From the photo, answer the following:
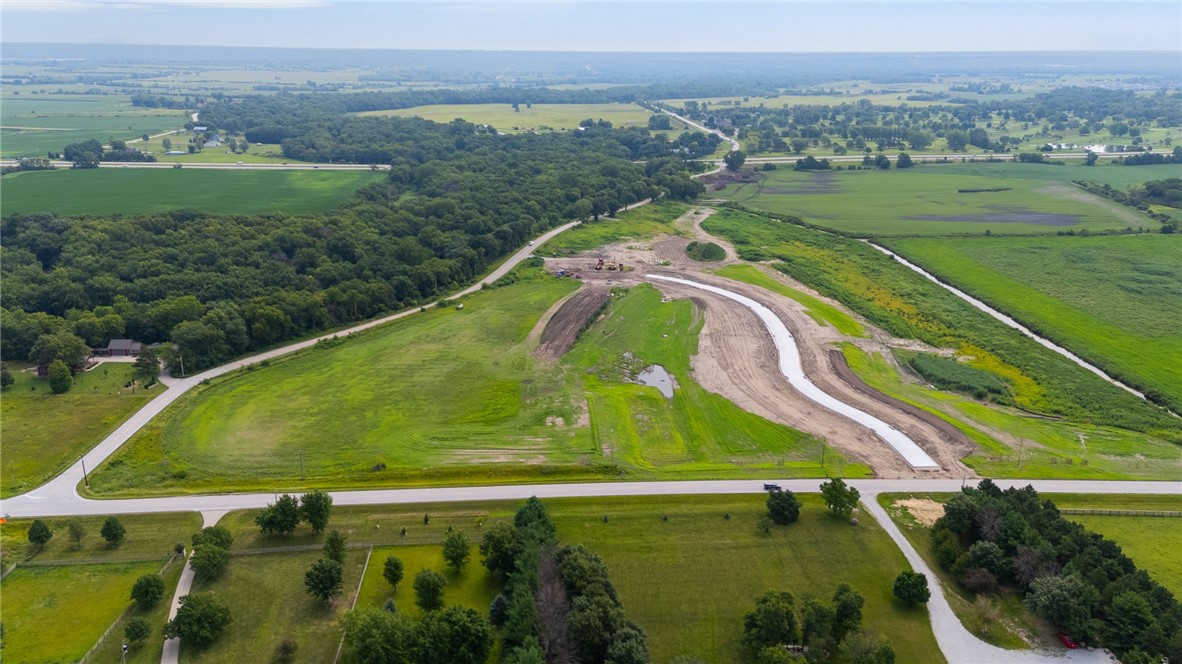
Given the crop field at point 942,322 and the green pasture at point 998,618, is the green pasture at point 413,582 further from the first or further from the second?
the crop field at point 942,322

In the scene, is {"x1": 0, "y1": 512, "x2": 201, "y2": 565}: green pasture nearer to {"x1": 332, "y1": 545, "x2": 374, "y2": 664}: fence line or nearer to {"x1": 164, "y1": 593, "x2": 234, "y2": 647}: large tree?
{"x1": 164, "y1": 593, "x2": 234, "y2": 647}: large tree

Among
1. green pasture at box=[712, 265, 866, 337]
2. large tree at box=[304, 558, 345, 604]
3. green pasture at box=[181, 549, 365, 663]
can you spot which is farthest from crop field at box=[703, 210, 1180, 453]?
green pasture at box=[181, 549, 365, 663]

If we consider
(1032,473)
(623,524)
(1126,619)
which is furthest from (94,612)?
(1032,473)

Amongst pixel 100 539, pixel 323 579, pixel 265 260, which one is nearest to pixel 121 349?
pixel 265 260

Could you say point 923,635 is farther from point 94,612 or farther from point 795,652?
point 94,612

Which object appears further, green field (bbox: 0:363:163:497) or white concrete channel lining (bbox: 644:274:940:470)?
white concrete channel lining (bbox: 644:274:940:470)

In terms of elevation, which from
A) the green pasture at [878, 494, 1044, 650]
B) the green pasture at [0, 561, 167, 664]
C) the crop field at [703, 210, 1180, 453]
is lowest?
the green pasture at [878, 494, 1044, 650]
